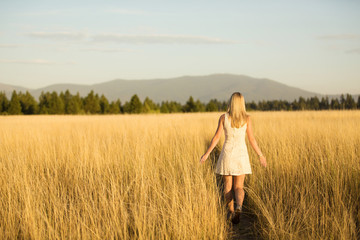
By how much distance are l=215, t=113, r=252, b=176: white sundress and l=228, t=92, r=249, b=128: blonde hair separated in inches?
2.8

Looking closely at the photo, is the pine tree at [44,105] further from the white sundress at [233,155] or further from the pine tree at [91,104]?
the white sundress at [233,155]

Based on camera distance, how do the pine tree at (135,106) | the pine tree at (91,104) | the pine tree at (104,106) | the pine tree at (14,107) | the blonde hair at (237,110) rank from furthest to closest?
the pine tree at (104,106)
the pine tree at (91,104)
the pine tree at (135,106)
the pine tree at (14,107)
the blonde hair at (237,110)

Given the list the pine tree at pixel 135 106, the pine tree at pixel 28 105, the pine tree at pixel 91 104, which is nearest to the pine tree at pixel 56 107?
the pine tree at pixel 28 105

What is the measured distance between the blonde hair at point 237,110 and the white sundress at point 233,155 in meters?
0.07

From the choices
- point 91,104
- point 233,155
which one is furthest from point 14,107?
point 233,155

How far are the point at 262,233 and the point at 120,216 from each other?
5.14ft

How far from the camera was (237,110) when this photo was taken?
13.0 ft

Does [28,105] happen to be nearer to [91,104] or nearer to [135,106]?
[91,104]

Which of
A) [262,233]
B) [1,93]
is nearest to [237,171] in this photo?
[262,233]

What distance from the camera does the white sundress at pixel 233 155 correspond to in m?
3.94

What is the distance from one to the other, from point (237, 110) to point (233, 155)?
23.3 inches

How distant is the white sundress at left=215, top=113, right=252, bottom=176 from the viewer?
12.9 feet

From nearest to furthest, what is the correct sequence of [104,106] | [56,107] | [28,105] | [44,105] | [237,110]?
[237,110] → [56,107] → [44,105] → [28,105] → [104,106]

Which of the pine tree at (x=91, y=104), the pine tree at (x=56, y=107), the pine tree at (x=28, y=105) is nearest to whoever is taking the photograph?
the pine tree at (x=56, y=107)
